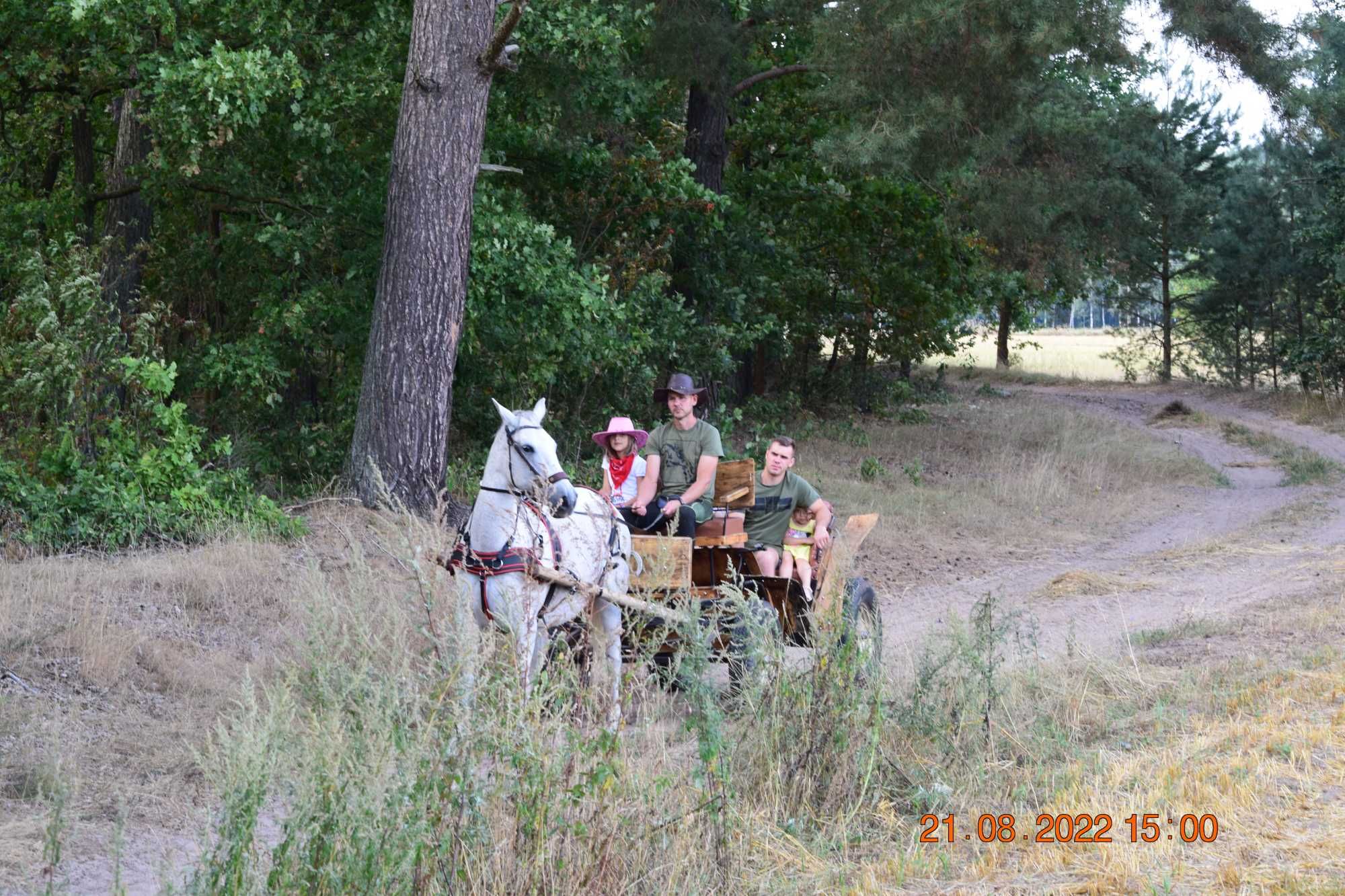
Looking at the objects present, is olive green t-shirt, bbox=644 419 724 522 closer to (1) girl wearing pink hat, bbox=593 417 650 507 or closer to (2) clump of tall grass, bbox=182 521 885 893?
(1) girl wearing pink hat, bbox=593 417 650 507

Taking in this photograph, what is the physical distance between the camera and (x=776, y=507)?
8281 millimetres

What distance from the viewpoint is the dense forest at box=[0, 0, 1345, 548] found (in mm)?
11344

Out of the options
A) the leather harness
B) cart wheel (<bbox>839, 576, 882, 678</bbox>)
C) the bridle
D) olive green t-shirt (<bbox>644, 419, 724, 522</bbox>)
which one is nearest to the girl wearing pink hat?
olive green t-shirt (<bbox>644, 419, 724, 522</bbox>)

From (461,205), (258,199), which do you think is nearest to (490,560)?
(461,205)

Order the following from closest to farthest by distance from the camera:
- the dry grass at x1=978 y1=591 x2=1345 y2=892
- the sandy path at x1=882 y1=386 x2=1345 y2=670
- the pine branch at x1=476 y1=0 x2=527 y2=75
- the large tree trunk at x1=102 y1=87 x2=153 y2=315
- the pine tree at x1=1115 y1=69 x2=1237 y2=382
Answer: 1. the dry grass at x1=978 y1=591 x2=1345 y2=892
2. the sandy path at x1=882 y1=386 x2=1345 y2=670
3. the pine branch at x1=476 y1=0 x2=527 y2=75
4. the large tree trunk at x1=102 y1=87 x2=153 y2=315
5. the pine tree at x1=1115 y1=69 x2=1237 y2=382

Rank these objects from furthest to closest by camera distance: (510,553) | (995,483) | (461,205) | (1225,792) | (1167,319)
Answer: (1167,319) → (995,483) → (461,205) → (510,553) → (1225,792)

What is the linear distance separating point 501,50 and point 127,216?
5.48 m

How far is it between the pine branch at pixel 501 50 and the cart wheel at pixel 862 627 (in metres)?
5.84

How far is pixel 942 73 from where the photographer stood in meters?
15.7

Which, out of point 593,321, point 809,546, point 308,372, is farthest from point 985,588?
point 308,372

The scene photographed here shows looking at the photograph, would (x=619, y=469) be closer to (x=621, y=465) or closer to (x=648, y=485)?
(x=621, y=465)

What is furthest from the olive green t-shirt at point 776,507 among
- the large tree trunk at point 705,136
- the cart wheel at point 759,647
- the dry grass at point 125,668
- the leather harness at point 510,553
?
the large tree trunk at point 705,136

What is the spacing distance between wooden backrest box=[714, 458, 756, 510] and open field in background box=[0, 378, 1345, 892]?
4.43 feet

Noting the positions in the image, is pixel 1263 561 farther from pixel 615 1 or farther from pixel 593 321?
pixel 615 1
